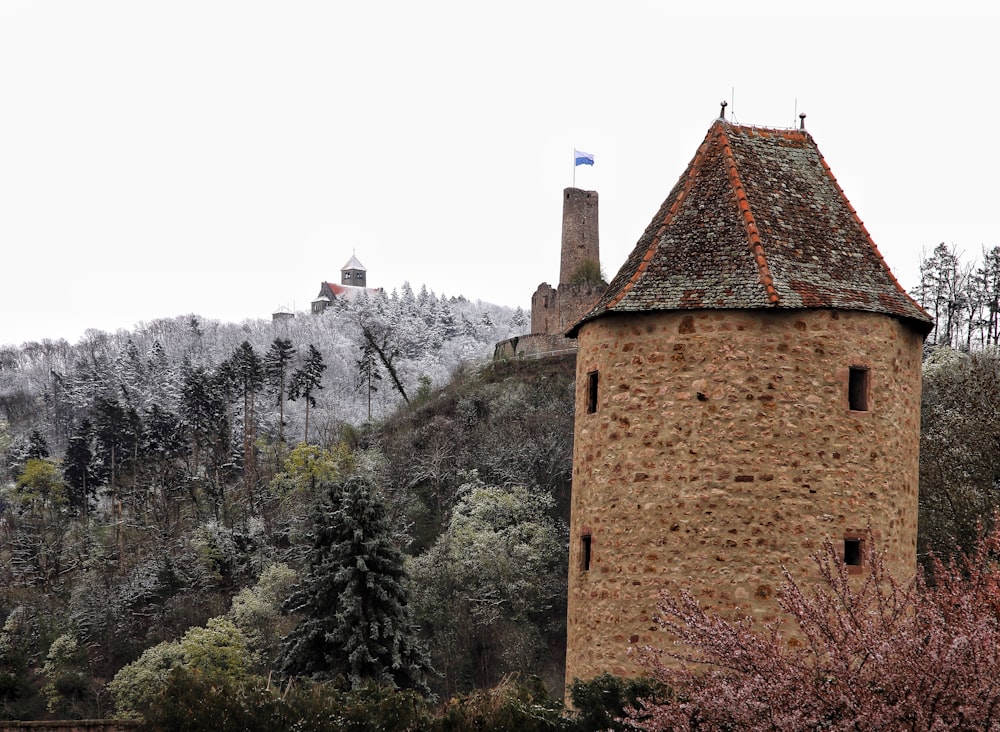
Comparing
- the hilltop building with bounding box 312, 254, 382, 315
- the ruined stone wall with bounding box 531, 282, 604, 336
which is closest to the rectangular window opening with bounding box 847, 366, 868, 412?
the ruined stone wall with bounding box 531, 282, 604, 336

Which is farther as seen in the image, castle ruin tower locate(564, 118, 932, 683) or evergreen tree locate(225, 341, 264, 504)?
evergreen tree locate(225, 341, 264, 504)

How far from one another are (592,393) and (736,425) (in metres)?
2.06

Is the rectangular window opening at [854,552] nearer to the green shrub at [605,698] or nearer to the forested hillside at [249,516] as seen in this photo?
the green shrub at [605,698]

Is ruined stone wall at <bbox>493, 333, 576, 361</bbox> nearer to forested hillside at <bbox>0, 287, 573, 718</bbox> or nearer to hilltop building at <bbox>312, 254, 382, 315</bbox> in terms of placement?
forested hillside at <bbox>0, 287, 573, 718</bbox>

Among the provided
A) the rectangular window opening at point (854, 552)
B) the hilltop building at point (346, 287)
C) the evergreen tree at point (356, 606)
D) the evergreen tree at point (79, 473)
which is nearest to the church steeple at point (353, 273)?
the hilltop building at point (346, 287)

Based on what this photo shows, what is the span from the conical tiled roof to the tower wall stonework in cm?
6187

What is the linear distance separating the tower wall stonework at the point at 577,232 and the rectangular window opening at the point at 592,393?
208ft

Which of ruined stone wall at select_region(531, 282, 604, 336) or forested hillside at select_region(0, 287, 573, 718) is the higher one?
ruined stone wall at select_region(531, 282, 604, 336)

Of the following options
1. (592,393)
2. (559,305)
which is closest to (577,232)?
(559,305)

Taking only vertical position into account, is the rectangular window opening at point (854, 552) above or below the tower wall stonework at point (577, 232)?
below

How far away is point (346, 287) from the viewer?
172000mm

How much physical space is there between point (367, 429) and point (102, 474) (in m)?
16.6

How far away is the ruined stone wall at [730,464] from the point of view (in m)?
18.6

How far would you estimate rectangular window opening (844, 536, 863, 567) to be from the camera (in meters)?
18.7
